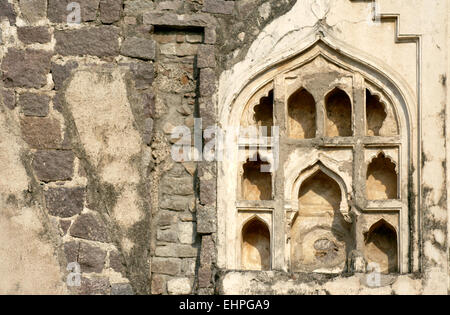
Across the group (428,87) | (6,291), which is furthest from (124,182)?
(428,87)

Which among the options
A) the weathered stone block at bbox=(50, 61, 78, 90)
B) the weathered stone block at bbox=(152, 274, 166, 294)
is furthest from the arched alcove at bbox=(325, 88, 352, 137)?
the weathered stone block at bbox=(50, 61, 78, 90)

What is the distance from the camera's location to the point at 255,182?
17.3ft

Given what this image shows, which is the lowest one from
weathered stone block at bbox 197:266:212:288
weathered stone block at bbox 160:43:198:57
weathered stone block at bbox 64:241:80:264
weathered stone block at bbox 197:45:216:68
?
weathered stone block at bbox 197:266:212:288

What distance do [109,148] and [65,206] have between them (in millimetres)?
474

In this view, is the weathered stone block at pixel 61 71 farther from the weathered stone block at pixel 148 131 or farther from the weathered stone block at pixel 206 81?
the weathered stone block at pixel 206 81

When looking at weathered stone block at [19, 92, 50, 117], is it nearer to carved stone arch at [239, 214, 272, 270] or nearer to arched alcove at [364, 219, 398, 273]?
carved stone arch at [239, 214, 272, 270]

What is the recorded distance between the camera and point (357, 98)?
5043mm

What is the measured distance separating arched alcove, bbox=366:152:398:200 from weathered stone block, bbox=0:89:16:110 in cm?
241

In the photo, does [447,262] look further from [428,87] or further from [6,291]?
[6,291]

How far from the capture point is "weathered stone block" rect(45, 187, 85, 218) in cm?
495

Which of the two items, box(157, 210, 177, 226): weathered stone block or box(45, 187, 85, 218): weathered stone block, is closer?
box(45, 187, 85, 218): weathered stone block

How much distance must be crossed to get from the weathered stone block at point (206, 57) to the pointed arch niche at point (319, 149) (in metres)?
0.16

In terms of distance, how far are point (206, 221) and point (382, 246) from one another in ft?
3.93

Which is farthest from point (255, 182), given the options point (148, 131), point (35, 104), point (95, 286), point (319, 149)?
point (35, 104)
